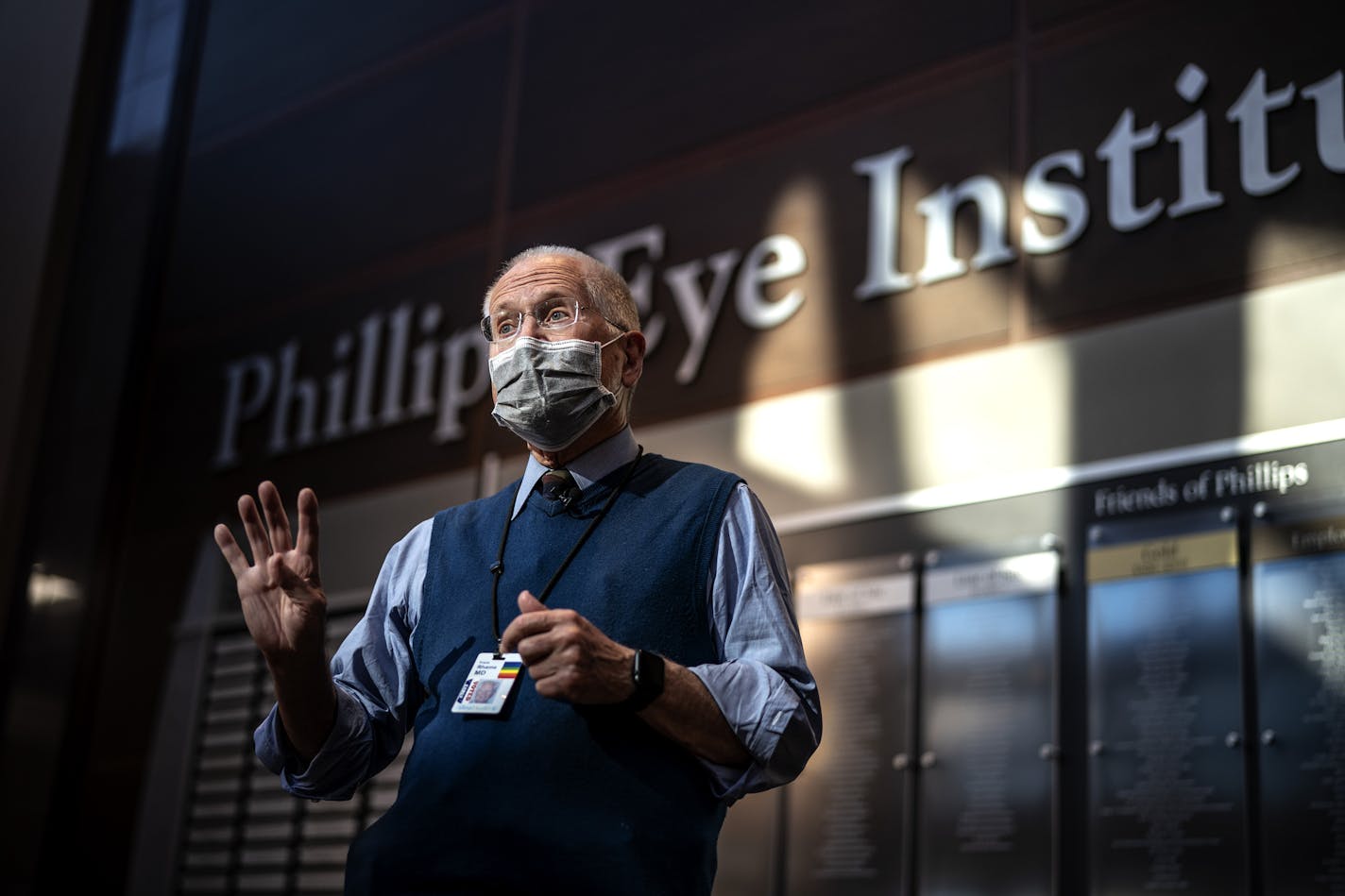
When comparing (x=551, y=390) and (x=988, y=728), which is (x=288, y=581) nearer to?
(x=551, y=390)

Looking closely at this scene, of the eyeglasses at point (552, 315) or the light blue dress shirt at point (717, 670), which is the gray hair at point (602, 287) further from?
the light blue dress shirt at point (717, 670)

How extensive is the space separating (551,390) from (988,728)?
186 cm

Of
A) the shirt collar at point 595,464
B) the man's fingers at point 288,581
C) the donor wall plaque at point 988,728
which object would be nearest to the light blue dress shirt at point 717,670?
the shirt collar at point 595,464

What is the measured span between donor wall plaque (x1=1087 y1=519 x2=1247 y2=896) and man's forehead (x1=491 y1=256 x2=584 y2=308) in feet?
5.70

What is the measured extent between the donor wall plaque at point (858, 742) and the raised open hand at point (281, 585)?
6.61 feet

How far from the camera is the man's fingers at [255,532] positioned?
5.39 ft

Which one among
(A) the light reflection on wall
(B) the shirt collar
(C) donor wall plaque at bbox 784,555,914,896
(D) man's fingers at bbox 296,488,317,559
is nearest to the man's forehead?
→ (B) the shirt collar

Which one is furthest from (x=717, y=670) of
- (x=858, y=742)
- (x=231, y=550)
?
(x=858, y=742)

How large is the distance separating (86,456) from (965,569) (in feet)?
10.9

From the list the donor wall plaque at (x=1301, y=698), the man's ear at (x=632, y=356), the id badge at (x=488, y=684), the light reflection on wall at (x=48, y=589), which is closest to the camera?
the id badge at (x=488, y=684)

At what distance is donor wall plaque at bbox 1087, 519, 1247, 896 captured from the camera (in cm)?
288

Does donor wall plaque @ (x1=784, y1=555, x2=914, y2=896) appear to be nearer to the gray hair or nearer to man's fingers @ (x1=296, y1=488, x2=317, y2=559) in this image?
the gray hair

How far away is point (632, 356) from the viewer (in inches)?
71.5

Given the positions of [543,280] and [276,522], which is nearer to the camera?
[276,522]
